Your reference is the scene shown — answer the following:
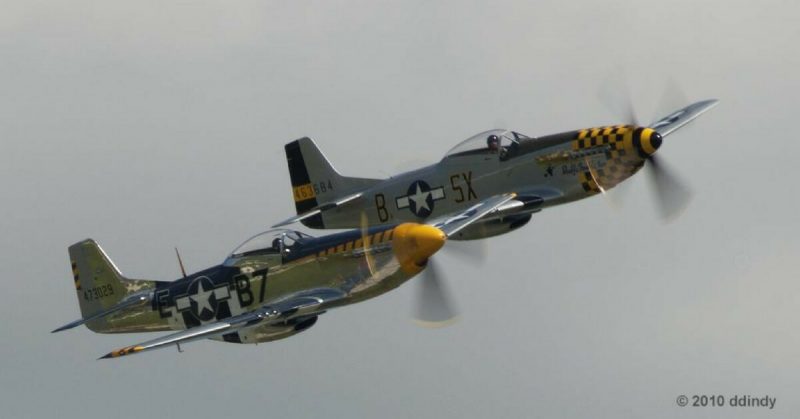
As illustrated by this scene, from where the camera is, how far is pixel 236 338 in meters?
41.6

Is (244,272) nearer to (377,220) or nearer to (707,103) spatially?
(377,220)

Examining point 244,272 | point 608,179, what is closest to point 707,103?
point 608,179

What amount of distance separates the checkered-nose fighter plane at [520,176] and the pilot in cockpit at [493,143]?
2cm

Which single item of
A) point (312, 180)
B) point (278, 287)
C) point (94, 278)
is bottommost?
point (278, 287)

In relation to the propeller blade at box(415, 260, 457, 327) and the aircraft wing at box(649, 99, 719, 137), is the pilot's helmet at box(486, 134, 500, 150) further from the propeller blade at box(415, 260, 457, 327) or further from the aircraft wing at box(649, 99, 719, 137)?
the propeller blade at box(415, 260, 457, 327)

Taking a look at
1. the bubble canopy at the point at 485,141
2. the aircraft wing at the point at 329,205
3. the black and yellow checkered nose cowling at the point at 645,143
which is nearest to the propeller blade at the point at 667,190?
the black and yellow checkered nose cowling at the point at 645,143

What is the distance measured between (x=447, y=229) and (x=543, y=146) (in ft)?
15.3

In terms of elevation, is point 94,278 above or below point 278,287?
above

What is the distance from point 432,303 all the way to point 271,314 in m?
3.73

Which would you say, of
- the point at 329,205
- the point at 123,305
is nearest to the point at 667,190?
the point at 329,205

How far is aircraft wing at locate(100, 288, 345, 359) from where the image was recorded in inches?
1547

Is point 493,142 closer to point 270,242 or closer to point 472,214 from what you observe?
point 472,214

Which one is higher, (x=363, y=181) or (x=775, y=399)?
(x=363, y=181)

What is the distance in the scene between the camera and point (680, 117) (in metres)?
49.2
